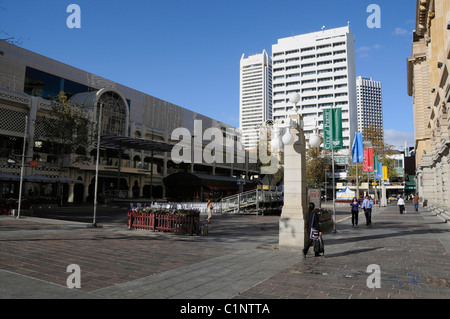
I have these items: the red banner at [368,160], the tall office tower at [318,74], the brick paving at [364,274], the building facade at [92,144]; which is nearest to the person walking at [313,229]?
the brick paving at [364,274]

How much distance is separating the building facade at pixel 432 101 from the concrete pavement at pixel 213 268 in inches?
444

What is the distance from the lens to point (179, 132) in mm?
62812

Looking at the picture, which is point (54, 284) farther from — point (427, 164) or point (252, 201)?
point (427, 164)

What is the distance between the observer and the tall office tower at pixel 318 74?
110 meters

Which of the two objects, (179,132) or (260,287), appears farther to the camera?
(179,132)

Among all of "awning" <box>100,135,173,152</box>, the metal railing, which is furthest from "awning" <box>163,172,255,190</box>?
the metal railing

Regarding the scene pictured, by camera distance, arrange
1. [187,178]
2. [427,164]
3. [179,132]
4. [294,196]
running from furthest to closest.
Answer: [179,132]
[187,178]
[427,164]
[294,196]

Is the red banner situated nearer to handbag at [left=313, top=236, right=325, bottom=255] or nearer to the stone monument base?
the stone monument base

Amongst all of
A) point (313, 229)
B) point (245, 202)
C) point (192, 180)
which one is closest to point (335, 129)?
point (313, 229)

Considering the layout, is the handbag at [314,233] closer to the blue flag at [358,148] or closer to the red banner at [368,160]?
the blue flag at [358,148]
